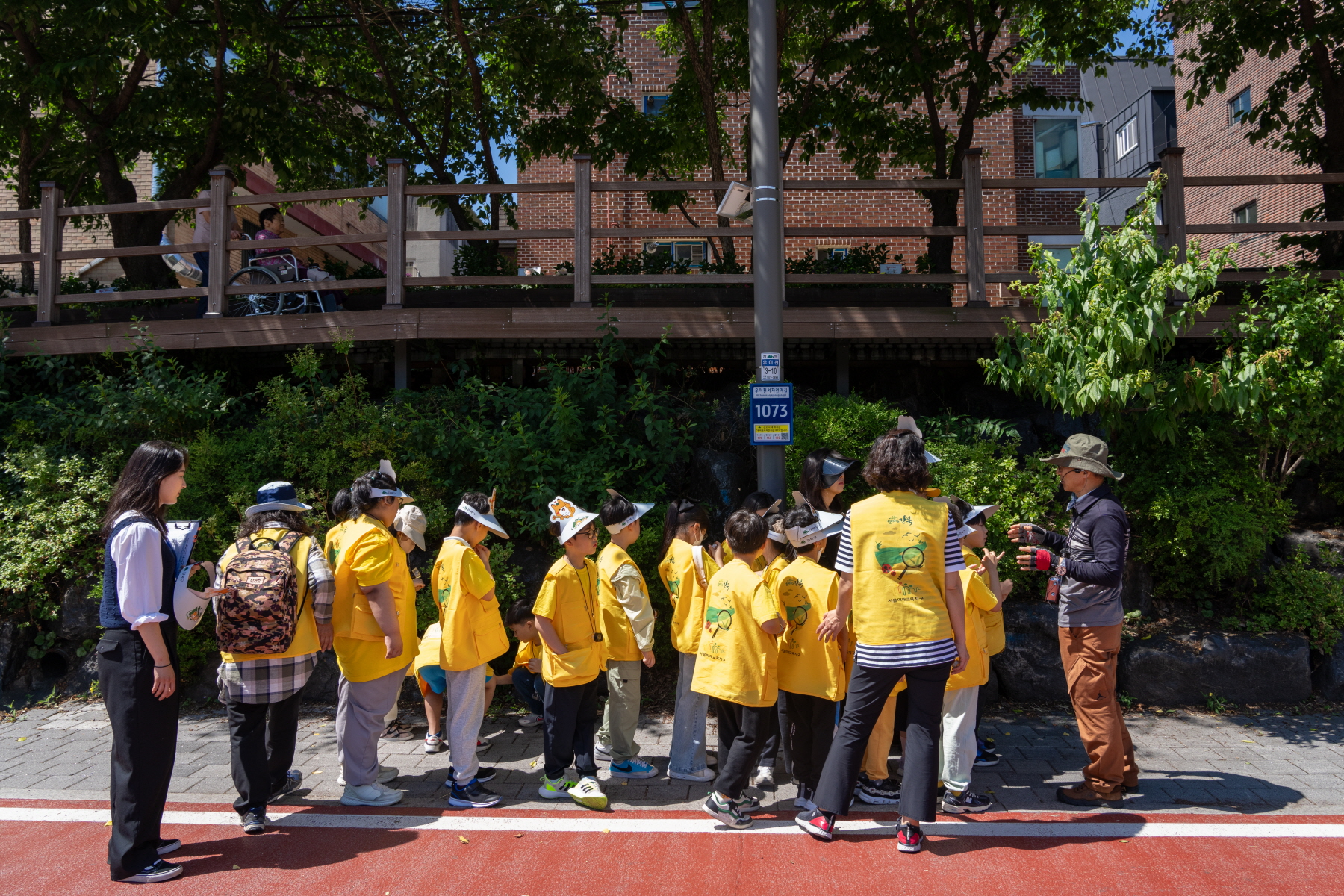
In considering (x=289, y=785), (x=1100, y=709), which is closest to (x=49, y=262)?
(x=289, y=785)

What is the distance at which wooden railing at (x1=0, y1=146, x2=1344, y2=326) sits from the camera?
8.11 m

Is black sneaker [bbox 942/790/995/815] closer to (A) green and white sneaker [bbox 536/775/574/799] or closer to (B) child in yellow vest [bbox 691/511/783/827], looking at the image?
(B) child in yellow vest [bbox 691/511/783/827]

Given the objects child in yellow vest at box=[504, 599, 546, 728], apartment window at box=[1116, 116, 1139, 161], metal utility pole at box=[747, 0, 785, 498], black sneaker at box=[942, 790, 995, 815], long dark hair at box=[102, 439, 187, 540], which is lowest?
black sneaker at box=[942, 790, 995, 815]

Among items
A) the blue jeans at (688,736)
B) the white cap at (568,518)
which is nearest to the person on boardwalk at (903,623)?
the blue jeans at (688,736)

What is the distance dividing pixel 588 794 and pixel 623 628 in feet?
3.20

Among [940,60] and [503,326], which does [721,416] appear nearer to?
[503,326]

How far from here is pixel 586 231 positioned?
8.30 meters

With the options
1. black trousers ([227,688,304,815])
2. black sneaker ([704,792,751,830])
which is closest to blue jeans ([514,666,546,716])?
black trousers ([227,688,304,815])

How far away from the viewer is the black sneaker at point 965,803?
4.75 meters

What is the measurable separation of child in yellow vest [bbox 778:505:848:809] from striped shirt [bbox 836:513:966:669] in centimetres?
28

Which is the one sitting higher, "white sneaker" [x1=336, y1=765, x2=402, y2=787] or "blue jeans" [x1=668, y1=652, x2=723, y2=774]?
"blue jeans" [x1=668, y1=652, x2=723, y2=774]

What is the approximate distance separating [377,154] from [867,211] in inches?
476

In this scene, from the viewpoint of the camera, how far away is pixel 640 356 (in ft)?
26.0

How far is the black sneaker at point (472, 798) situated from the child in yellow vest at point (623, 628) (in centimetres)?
79
